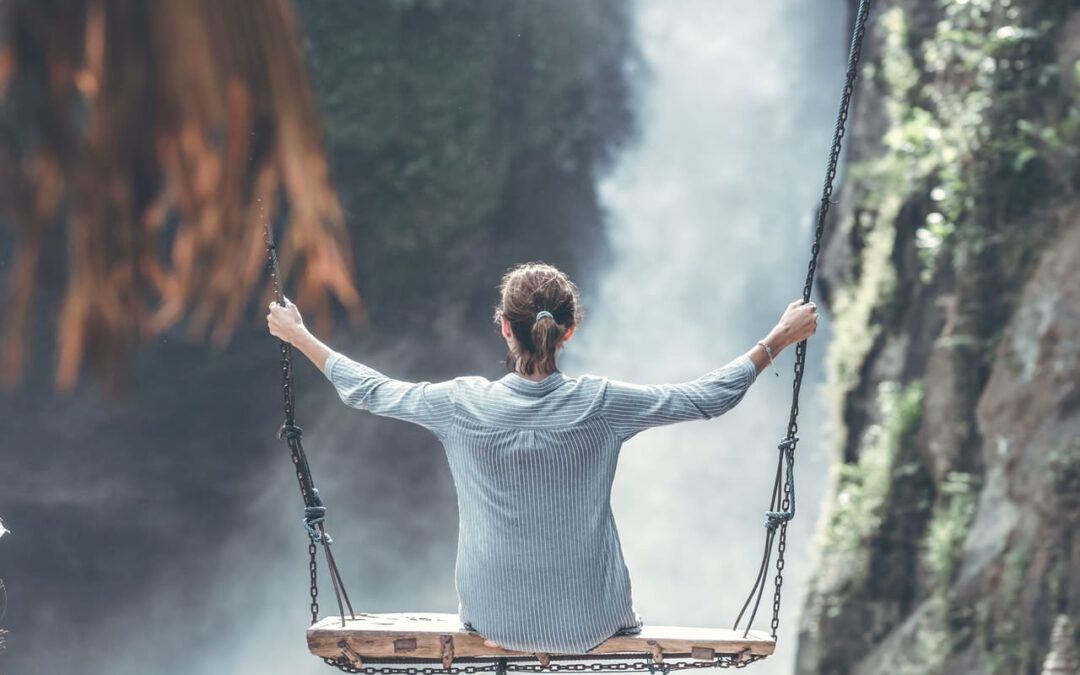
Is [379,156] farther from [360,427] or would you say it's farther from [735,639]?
[735,639]

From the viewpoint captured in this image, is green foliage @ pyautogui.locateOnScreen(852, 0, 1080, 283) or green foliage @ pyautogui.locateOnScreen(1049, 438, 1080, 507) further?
green foliage @ pyautogui.locateOnScreen(852, 0, 1080, 283)

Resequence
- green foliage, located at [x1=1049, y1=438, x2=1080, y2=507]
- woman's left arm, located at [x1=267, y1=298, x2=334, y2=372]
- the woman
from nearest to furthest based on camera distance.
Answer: the woman, woman's left arm, located at [x1=267, y1=298, x2=334, y2=372], green foliage, located at [x1=1049, y1=438, x2=1080, y2=507]

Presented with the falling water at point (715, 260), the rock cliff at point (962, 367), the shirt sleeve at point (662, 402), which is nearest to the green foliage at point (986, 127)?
the rock cliff at point (962, 367)

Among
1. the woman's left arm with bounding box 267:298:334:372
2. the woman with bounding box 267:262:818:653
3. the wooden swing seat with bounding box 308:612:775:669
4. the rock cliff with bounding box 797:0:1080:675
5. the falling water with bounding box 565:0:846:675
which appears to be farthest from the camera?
the falling water with bounding box 565:0:846:675

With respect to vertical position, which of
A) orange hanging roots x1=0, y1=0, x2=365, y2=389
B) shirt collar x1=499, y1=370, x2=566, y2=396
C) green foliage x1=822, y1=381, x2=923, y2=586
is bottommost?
orange hanging roots x1=0, y1=0, x2=365, y2=389

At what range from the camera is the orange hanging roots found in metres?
0.84

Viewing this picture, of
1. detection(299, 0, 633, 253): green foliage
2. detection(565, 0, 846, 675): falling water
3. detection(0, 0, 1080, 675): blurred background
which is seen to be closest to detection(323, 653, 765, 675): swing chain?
detection(0, 0, 1080, 675): blurred background

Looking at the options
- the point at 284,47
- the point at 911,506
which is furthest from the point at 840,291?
the point at 284,47

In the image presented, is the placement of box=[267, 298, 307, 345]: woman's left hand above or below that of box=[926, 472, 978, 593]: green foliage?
below

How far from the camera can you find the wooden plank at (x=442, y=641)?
3135 millimetres

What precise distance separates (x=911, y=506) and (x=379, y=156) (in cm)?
626

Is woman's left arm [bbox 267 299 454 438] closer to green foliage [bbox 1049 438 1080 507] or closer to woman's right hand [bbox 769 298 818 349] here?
woman's right hand [bbox 769 298 818 349]

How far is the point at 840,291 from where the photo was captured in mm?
9852

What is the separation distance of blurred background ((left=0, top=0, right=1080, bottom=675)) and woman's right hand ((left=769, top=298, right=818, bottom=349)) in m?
4.07
